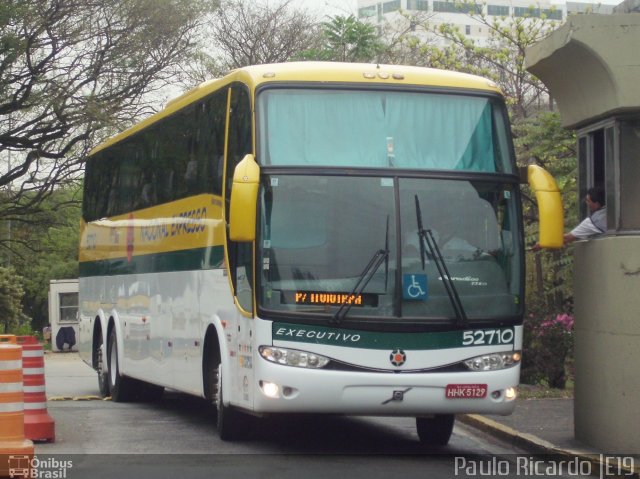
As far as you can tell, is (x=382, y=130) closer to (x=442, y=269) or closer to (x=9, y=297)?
(x=442, y=269)

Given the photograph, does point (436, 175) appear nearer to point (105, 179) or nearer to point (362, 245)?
point (362, 245)

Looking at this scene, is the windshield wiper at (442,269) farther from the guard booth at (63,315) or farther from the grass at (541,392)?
the guard booth at (63,315)

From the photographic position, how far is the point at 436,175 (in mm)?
11922

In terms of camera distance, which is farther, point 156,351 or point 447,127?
point 156,351

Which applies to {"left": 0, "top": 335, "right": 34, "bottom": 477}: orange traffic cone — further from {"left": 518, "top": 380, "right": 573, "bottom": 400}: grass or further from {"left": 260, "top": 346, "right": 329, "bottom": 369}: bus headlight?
{"left": 518, "top": 380, "right": 573, "bottom": 400}: grass

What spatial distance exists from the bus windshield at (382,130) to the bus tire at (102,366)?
28.5ft

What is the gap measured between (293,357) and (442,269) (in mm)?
1551

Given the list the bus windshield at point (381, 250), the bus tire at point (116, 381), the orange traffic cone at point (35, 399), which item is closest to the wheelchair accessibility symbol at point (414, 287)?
the bus windshield at point (381, 250)

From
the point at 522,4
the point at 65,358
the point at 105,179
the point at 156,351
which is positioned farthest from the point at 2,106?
the point at 522,4

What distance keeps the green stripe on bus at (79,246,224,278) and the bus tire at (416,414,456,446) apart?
8.82 feet

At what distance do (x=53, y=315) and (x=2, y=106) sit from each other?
2113 centimetres

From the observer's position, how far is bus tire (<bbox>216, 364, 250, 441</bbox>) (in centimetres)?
1295

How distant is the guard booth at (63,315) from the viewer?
158 feet

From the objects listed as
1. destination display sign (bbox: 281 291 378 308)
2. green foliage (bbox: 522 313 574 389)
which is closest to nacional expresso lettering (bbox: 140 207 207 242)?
destination display sign (bbox: 281 291 378 308)
